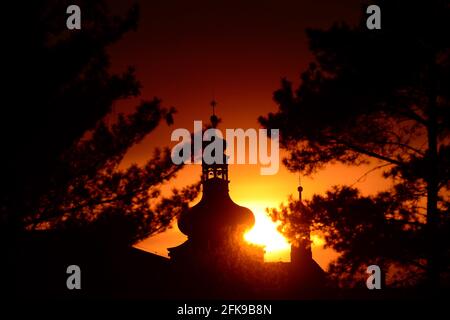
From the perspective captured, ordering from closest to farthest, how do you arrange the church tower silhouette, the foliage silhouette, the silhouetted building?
the foliage silhouette < the silhouetted building < the church tower silhouette

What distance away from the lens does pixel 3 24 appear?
1145cm

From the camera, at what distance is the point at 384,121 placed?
1293 centimetres

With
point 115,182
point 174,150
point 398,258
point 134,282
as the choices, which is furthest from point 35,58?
point 398,258

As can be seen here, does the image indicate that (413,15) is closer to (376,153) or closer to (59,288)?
(376,153)

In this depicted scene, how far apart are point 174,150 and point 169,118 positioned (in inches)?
34.7

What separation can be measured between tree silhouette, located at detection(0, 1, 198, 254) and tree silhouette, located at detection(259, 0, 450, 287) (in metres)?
2.89

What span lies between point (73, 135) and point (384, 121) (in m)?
5.48

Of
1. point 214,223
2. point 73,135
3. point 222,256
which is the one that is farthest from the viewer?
point 214,223

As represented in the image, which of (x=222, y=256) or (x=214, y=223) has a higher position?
(x=214, y=223)

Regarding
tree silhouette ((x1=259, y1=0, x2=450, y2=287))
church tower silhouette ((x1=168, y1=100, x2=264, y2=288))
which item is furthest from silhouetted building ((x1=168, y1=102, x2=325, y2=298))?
tree silhouette ((x1=259, y1=0, x2=450, y2=287))

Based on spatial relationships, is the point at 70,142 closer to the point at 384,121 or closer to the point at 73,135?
the point at 73,135

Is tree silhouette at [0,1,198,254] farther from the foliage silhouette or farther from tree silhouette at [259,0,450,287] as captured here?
tree silhouette at [259,0,450,287]

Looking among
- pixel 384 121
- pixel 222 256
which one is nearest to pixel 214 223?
pixel 222 256

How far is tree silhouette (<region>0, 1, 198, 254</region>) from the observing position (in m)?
11.3
